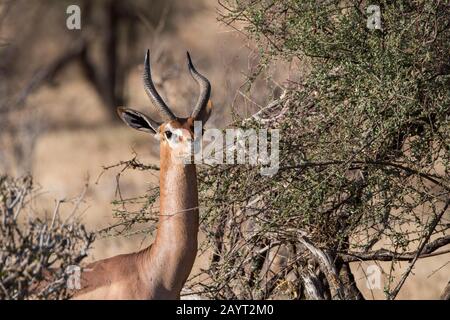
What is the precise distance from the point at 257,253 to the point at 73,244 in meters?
2.56

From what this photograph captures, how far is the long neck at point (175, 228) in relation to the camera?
7852 millimetres

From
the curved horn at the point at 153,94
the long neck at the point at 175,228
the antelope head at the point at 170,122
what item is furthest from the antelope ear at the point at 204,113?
the long neck at the point at 175,228

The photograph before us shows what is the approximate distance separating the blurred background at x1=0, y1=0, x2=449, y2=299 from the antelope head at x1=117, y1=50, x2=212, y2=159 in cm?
205

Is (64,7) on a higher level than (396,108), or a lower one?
higher

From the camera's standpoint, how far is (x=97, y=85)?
78.9 ft

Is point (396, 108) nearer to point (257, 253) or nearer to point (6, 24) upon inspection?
point (257, 253)

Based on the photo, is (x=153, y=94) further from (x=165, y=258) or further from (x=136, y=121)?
(x=165, y=258)

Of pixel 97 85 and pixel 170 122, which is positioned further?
pixel 97 85

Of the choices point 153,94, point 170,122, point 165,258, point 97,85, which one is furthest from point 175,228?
point 97,85

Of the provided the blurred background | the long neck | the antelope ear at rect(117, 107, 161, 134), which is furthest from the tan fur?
the blurred background

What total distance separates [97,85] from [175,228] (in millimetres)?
16346
